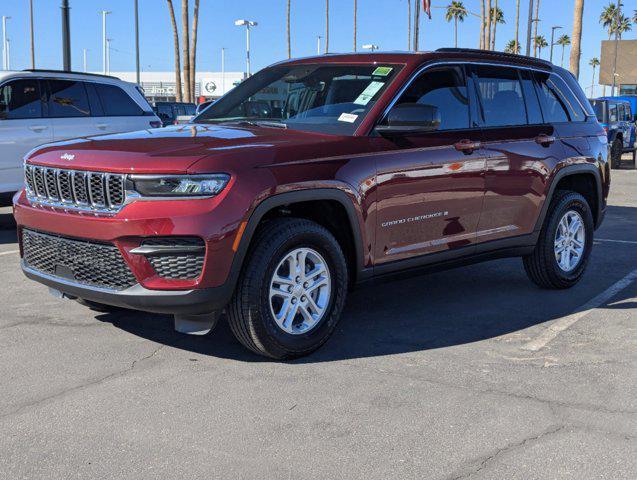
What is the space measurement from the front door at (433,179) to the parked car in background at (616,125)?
62.7 ft

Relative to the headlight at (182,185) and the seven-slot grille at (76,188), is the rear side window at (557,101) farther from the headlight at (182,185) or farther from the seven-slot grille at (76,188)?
Result: the seven-slot grille at (76,188)

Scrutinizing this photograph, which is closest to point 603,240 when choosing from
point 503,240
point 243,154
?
point 503,240

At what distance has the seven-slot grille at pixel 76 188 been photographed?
449cm

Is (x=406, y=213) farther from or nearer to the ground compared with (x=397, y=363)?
farther from the ground

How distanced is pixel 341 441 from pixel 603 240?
7071 millimetres

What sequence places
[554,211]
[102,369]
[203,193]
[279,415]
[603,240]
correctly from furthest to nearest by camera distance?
[603,240] → [554,211] → [102,369] → [203,193] → [279,415]

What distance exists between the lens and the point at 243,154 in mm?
4547

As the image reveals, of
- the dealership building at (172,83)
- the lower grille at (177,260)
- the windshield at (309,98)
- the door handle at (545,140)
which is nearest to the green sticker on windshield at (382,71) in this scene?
the windshield at (309,98)

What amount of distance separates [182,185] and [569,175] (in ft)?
13.0

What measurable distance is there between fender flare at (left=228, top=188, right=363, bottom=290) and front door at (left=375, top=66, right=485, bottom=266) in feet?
0.63

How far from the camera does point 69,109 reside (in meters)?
10.3

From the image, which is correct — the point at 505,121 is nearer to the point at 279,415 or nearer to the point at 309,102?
the point at 309,102

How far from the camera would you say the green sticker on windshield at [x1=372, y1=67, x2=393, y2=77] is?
18.5ft

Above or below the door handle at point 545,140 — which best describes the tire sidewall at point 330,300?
below
